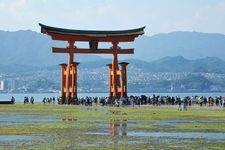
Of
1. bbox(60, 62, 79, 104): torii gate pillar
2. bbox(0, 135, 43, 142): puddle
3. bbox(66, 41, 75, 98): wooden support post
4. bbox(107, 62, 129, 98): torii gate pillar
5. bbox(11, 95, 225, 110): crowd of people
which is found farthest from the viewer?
bbox(66, 41, 75, 98): wooden support post

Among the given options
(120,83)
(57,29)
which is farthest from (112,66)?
(57,29)

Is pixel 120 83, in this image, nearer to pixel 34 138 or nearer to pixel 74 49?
pixel 74 49

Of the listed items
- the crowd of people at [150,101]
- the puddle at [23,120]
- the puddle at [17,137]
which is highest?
the crowd of people at [150,101]

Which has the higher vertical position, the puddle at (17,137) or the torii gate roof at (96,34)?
the torii gate roof at (96,34)

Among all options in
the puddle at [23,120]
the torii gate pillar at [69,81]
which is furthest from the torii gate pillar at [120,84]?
the puddle at [23,120]

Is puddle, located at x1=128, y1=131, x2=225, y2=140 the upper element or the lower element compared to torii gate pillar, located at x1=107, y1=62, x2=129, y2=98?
lower

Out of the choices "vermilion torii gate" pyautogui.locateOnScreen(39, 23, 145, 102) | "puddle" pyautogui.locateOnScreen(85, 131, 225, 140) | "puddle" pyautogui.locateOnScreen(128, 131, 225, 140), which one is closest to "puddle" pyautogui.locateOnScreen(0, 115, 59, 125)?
"puddle" pyautogui.locateOnScreen(85, 131, 225, 140)

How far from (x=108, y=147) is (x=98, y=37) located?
59272mm

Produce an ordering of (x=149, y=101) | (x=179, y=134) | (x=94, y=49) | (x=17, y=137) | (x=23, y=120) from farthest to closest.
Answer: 1. (x=94, y=49)
2. (x=149, y=101)
3. (x=23, y=120)
4. (x=179, y=134)
5. (x=17, y=137)

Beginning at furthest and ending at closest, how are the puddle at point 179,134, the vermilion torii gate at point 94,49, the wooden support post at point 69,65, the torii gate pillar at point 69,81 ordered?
the wooden support post at point 69,65 < the torii gate pillar at point 69,81 < the vermilion torii gate at point 94,49 < the puddle at point 179,134

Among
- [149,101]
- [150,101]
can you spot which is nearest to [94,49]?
[149,101]

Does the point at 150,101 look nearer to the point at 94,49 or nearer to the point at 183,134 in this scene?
the point at 94,49

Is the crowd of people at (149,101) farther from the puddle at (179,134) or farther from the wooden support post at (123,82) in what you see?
the puddle at (179,134)

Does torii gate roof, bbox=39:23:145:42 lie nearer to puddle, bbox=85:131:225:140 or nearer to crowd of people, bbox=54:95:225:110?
crowd of people, bbox=54:95:225:110
